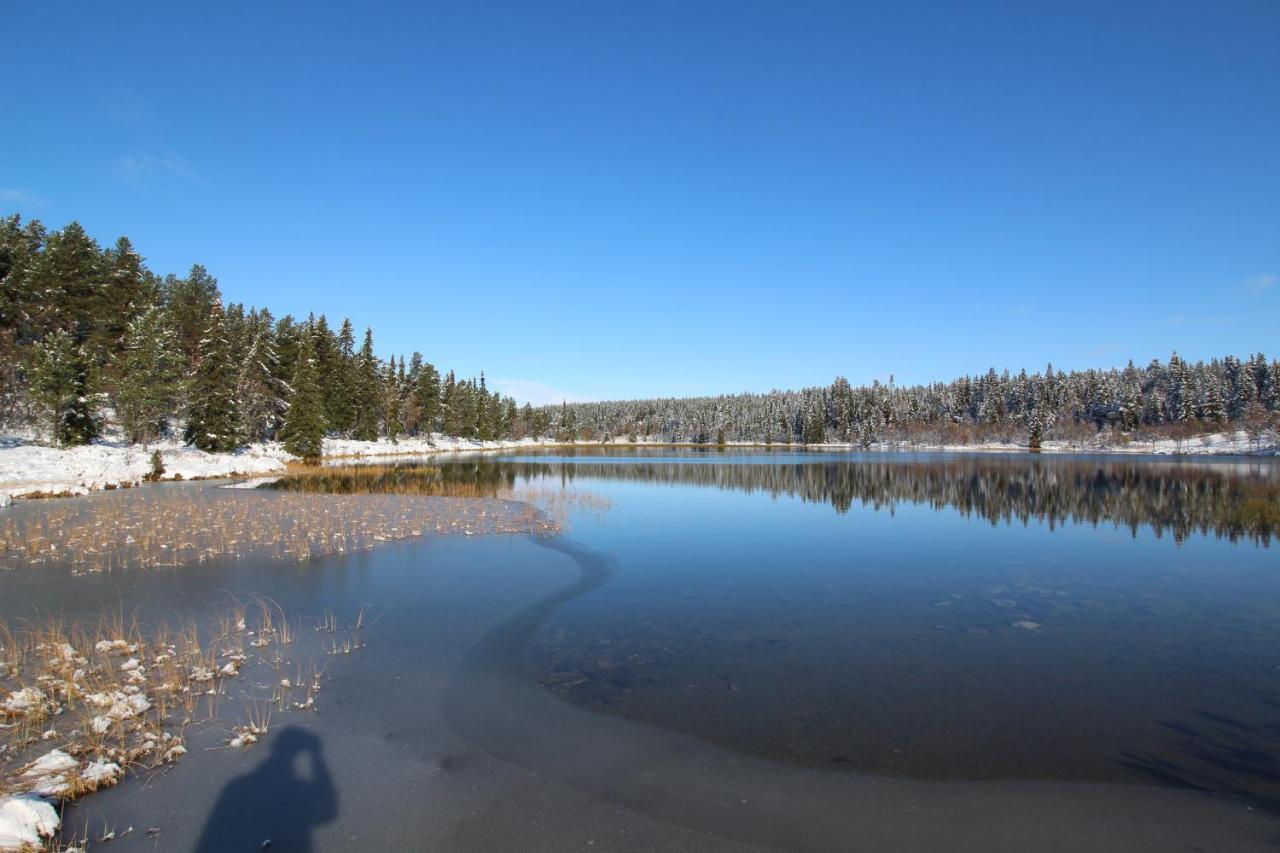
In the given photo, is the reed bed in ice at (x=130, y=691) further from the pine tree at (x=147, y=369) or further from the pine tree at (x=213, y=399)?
the pine tree at (x=213, y=399)

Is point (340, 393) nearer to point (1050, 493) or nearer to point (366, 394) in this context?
point (366, 394)

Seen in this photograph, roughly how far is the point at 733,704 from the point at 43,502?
36962 mm

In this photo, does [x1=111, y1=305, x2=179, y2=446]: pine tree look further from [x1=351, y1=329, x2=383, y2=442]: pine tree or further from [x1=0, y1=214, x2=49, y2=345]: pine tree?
[x1=351, y1=329, x2=383, y2=442]: pine tree

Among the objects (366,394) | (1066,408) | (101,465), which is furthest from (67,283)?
(1066,408)

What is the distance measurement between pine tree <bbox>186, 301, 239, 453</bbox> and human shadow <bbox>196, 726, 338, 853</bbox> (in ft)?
200

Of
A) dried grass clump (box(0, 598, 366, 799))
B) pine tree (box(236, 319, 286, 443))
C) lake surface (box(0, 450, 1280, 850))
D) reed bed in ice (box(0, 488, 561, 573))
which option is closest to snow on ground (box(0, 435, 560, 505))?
pine tree (box(236, 319, 286, 443))

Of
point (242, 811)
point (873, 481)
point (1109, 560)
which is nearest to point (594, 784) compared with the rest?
point (242, 811)

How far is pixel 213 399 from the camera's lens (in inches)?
2309

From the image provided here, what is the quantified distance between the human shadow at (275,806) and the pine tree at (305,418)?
219 ft

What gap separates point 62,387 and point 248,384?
1102 inches

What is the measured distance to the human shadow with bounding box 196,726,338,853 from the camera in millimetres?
6000

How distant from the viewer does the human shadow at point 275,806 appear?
6.00m

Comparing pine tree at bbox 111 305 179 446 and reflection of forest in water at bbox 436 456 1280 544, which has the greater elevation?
pine tree at bbox 111 305 179 446

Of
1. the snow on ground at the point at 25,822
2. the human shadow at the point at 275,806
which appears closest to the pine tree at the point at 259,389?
the human shadow at the point at 275,806
